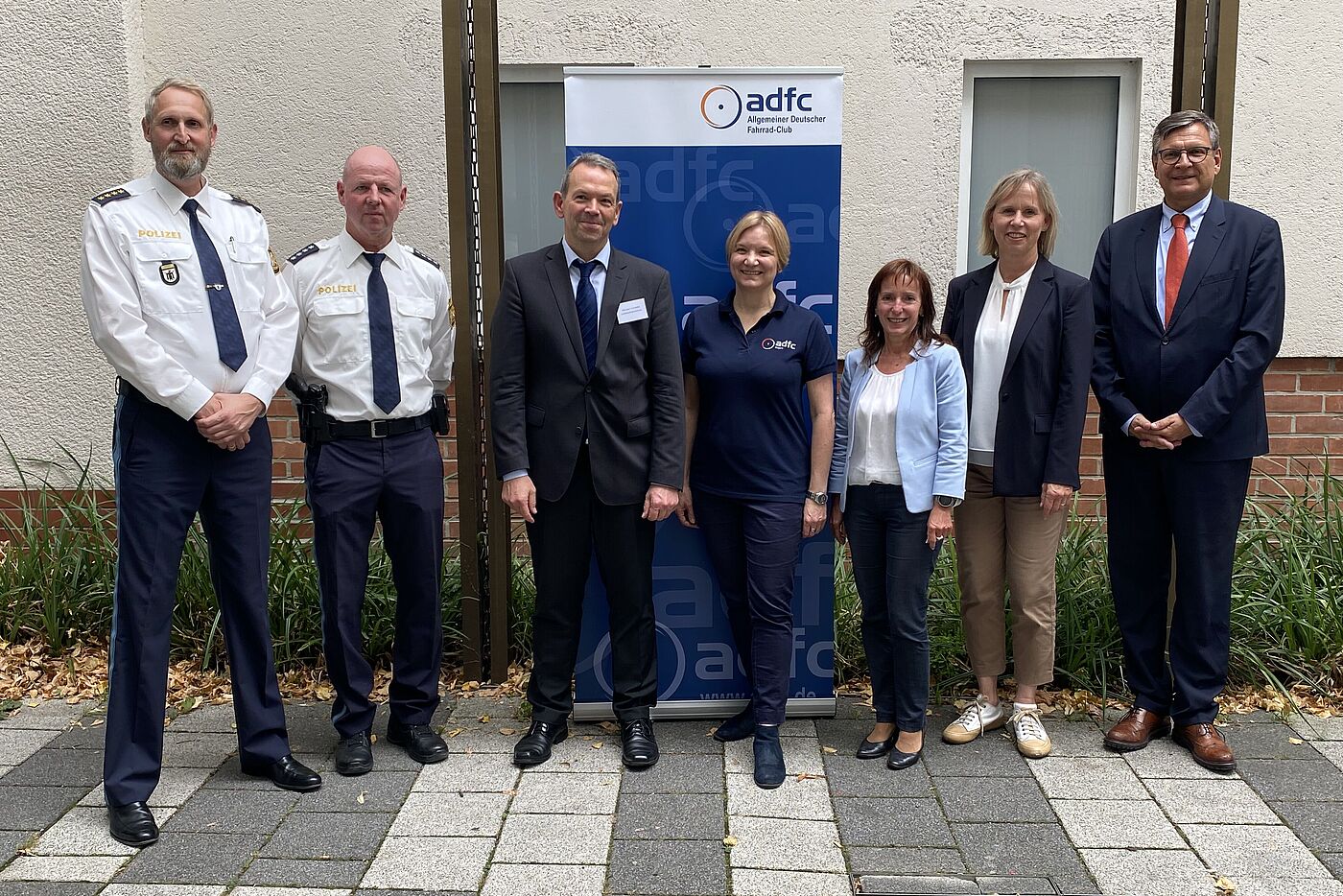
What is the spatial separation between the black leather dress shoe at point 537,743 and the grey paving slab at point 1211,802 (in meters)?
1.98

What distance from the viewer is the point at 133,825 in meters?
3.13

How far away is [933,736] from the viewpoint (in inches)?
153

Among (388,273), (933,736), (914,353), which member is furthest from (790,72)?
(933,736)

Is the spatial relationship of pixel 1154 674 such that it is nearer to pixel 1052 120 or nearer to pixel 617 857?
pixel 617 857

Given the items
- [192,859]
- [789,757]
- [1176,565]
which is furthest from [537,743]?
[1176,565]

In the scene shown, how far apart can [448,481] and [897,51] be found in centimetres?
317

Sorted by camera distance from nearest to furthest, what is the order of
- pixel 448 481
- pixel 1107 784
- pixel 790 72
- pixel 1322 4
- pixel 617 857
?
pixel 617 857 → pixel 1107 784 → pixel 790 72 → pixel 1322 4 → pixel 448 481

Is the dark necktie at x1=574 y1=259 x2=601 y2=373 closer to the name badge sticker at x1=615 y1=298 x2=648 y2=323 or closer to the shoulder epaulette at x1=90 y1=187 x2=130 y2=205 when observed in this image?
the name badge sticker at x1=615 y1=298 x2=648 y2=323

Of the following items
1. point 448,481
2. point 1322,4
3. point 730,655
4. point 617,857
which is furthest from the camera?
point 448,481

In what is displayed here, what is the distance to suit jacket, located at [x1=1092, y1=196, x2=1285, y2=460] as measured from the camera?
350cm

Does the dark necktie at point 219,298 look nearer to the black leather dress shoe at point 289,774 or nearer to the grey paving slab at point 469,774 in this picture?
the black leather dress shoe at point 289,774

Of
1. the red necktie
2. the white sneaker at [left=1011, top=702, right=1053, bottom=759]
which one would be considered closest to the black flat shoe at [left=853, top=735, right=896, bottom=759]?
the white sneaker at [left=1011, top=702, right=1053, bottom=759]

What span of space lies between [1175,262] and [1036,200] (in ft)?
1.75

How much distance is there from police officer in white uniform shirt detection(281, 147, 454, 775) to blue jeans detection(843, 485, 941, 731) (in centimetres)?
146
